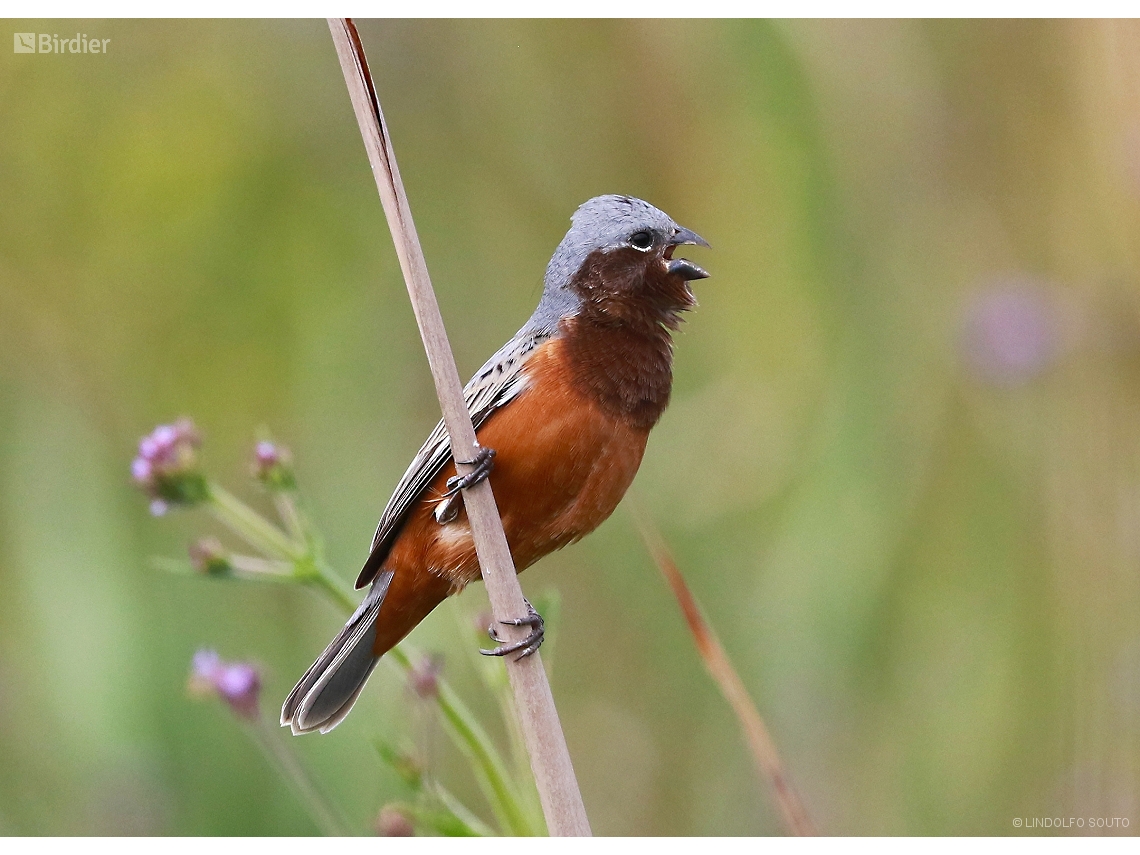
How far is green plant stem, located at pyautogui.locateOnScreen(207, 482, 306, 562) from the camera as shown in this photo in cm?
187

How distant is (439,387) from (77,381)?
1328 mm

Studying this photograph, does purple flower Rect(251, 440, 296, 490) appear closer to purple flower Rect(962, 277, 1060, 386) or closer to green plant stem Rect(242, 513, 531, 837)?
green plant stem Rect(242, 513, 531, 837)

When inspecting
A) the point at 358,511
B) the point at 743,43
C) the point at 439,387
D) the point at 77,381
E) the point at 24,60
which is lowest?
the point at 358,511

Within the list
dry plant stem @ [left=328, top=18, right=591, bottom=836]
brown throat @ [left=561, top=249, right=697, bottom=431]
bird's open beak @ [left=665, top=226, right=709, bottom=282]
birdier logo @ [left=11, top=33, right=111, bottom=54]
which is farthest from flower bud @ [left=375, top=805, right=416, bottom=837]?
birdier logo @ [left=11, top=33, right=111, bottom=54]

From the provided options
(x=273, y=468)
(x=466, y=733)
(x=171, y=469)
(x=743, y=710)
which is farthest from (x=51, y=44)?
(x=743, y=710)

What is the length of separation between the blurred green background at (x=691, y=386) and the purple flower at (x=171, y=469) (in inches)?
21.0

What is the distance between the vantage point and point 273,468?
6.25ft

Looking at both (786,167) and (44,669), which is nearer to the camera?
(44,669)

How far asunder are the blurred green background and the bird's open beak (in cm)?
34

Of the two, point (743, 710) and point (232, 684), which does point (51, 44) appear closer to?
point (232, 684)

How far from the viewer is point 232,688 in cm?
202

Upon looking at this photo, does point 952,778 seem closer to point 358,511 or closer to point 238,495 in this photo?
point 358,511
